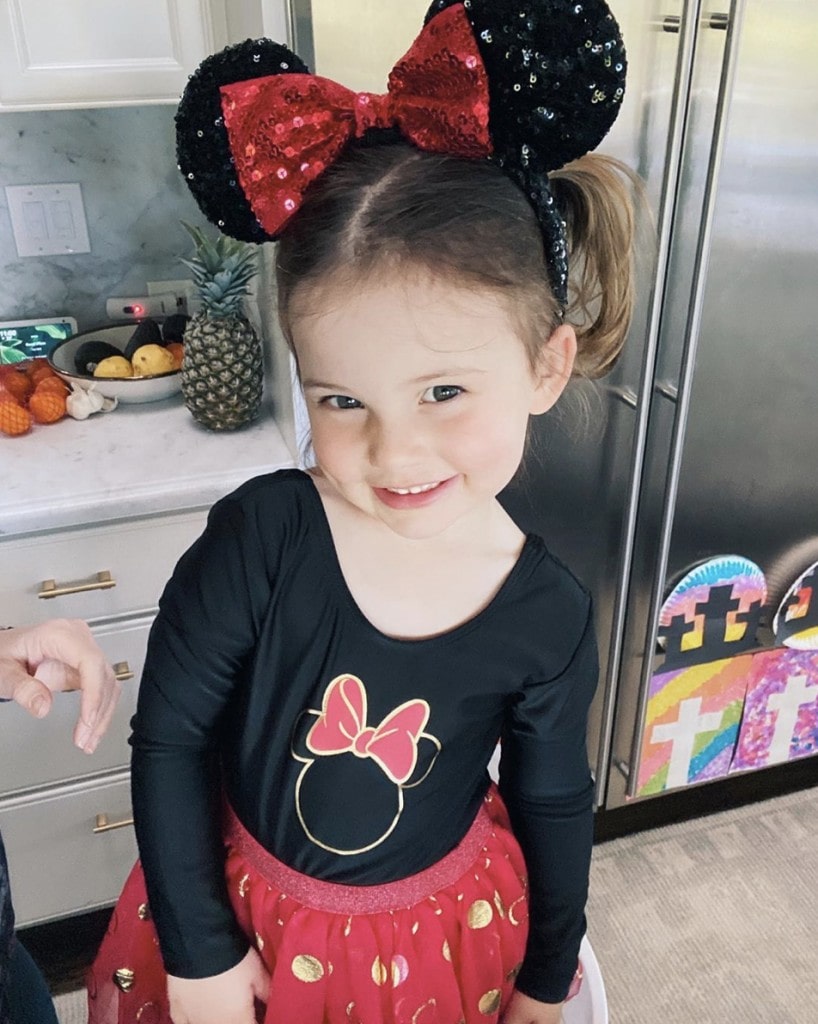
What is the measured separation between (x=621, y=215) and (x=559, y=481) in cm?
67

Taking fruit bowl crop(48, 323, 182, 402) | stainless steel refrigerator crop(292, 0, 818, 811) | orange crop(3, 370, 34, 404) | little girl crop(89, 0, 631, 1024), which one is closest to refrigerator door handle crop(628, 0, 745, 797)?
stainless steel refrigerator crop(292, 0, 818, 811)

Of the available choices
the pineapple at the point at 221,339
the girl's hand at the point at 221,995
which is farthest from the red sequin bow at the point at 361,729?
the pineapple at the point at 221,339

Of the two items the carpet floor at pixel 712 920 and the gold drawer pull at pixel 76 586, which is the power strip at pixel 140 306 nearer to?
the gold drawer pull at pixel 76 586

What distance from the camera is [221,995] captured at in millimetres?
822

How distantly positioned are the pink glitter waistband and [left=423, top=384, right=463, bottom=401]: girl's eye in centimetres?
45

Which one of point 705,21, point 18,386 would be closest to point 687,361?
point 705,21

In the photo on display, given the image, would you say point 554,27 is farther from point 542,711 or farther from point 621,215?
point 542,711

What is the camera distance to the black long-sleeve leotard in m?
0.79

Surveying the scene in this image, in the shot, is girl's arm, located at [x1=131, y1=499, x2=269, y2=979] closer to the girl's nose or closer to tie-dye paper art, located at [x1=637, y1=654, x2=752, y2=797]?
the girl's nose

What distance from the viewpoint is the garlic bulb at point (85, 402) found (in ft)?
4.76

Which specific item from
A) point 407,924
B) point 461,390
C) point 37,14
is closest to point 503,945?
point 407,924

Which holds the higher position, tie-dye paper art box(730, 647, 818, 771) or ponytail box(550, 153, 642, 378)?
ponytail box(550, 153, 642, 378)

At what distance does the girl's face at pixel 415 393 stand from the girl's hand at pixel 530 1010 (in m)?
0.51

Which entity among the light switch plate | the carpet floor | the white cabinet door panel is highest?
the white cabinet door panel
